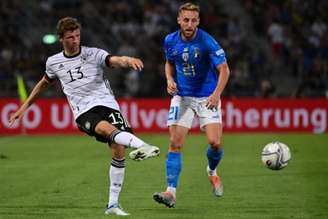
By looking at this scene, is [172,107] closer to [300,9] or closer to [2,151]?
[2,151]

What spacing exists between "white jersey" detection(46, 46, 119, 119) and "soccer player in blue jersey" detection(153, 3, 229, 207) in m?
1.05

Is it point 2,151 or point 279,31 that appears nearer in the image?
point 2,151

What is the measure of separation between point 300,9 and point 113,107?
2218 cm

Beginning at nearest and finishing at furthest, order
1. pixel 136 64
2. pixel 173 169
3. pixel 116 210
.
Result: 1. pixel 136 64
2. pixel 116 210
3. pixel 173 169

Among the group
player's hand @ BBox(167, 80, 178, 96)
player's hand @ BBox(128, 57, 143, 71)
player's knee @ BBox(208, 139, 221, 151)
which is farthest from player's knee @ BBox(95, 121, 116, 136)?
player's knee @ BBox(208, 139, 221, 151)

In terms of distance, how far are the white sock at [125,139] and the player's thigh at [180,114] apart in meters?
1.62

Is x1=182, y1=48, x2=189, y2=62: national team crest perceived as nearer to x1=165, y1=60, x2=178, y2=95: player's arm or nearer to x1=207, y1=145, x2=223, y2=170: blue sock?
x1=165, y1=60, x2=178, y2=95: player's arm

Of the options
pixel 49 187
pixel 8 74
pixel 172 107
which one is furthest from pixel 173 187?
pixel 8 74

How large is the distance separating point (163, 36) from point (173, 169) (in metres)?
19.2

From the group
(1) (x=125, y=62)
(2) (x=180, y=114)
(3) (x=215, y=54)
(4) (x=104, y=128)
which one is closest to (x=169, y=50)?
(3) (x=215, y=54)

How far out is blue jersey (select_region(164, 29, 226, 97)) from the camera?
428 inches

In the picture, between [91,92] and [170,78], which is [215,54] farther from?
[91,92]

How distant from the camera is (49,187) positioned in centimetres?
Answer: 1306

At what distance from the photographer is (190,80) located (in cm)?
1117
